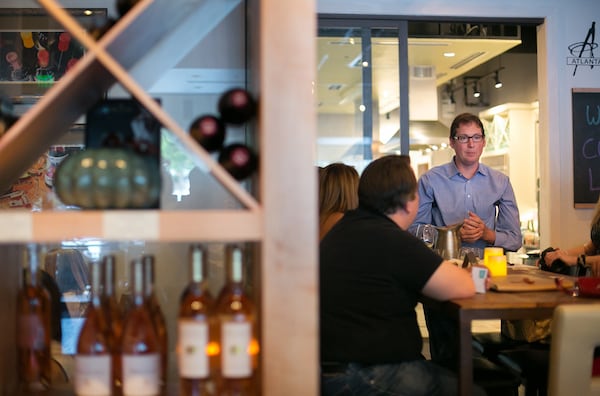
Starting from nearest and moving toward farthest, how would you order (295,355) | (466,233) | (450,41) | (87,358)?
1. (295,355)
2. (87,358)
3. (466,233)
4. (450,41)

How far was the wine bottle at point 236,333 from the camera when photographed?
52.0 inches

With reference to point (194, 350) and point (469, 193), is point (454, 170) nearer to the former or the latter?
point (469, 193)

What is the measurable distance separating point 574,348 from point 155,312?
121 cm

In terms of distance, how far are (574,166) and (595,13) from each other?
1.04 meters

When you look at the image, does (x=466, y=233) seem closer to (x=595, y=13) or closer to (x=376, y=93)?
(x=376, y=93)

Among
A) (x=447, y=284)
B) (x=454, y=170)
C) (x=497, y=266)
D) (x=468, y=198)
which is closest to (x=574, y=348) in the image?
(x=447, y=284)

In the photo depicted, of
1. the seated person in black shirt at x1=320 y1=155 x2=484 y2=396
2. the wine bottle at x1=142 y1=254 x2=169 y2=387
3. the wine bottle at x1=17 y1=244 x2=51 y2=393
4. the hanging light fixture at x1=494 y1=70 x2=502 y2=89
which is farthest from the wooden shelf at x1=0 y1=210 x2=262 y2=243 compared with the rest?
the hanging light fixture at x1=494 y1=70 x2=502 y2=89

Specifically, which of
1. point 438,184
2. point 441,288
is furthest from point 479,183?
point 441,288

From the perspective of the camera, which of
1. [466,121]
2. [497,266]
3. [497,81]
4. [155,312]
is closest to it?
[155,312]

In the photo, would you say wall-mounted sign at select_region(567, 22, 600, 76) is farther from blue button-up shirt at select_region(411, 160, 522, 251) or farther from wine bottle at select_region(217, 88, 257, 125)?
wine bottle at select_region(217, 88, 257, 125)

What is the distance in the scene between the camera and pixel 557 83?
173 inches

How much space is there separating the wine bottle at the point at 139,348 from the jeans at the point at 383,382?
799 mm

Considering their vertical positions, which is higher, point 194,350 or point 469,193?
point 469,193

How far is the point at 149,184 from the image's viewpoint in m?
1.38
